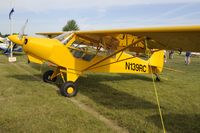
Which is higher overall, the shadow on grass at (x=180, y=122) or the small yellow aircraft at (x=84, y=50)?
the small yellow aircraft at (x=84, y=50)

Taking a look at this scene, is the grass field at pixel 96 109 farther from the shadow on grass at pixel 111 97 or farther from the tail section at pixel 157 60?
the tail section at pixel 157 60

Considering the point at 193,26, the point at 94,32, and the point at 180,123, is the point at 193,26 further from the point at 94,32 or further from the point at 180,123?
the point at 94,32

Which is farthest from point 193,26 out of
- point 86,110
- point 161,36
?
point 86,110

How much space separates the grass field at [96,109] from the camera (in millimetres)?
4895

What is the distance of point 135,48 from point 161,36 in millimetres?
2837

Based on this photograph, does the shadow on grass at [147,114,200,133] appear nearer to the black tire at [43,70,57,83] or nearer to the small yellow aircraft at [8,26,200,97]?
the small yellow aircraft at [8,26,200,97]

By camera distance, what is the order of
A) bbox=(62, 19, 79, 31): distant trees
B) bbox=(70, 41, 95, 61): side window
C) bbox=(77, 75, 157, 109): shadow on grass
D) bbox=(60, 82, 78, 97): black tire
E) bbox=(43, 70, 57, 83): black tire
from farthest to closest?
bbox=(62, 19, 79, 31): distant trees < bbox=(43, 70, 57, 83): black tire < bbox=(70, 41, 95, 61): side window < bbox=(60, 82, 78, 97): black tire < bbox=(77, 75, 157, 109): shadow on grass

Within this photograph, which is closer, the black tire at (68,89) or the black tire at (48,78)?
the black tire at (68,89)

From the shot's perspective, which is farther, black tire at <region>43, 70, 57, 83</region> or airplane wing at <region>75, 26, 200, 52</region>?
black tire at <region>43, 70, 57, 83</region>

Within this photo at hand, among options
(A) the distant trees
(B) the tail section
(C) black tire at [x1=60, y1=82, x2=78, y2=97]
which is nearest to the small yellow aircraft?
(C) black tire at [x1=60, y1=82, x2=78, y2=97]

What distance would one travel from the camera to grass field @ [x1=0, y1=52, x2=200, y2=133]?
4.89m

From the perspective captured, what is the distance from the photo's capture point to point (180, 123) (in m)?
5.30

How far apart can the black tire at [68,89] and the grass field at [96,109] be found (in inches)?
6.3

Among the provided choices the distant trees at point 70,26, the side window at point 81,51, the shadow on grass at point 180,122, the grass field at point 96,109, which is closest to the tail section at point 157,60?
the grass field at point 96,109
